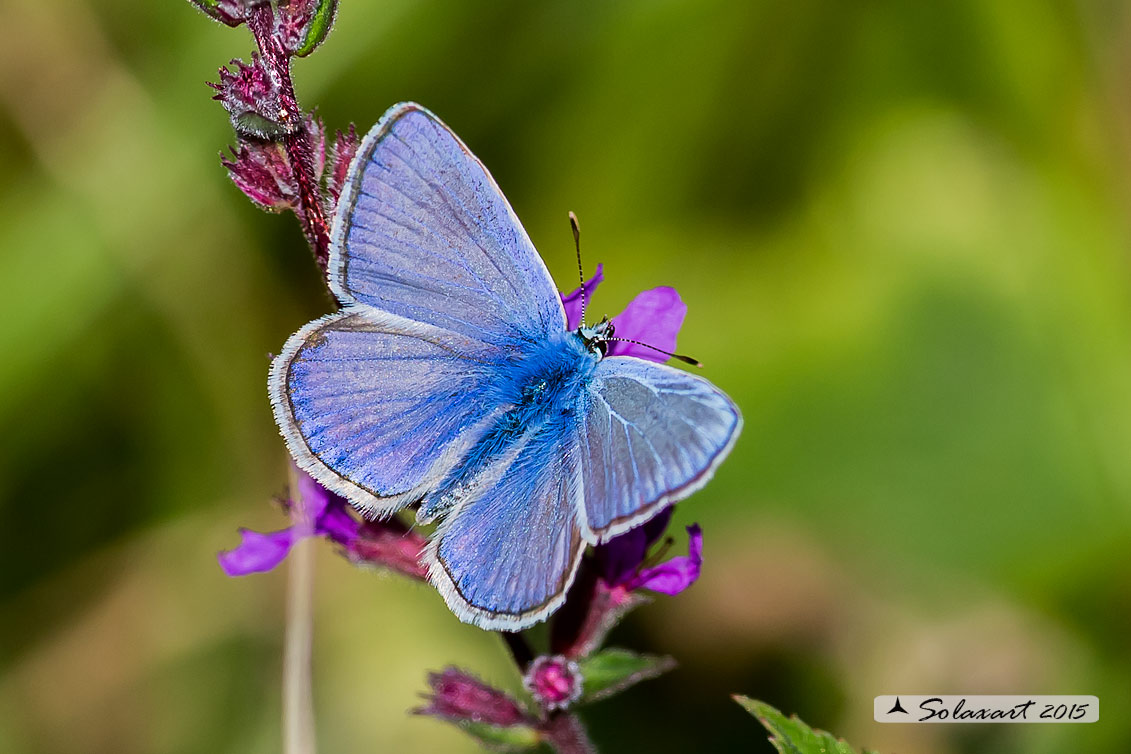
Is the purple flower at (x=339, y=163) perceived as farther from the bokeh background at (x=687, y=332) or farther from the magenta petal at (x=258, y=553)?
the bokeh background at (x=687, y=332)

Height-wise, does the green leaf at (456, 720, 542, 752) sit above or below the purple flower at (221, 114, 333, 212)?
below

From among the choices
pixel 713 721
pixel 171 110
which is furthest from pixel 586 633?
pixel 171 110

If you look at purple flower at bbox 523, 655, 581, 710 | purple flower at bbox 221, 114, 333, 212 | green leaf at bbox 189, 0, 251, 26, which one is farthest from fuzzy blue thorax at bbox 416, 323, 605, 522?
green leaf at bbox 189, 0, 251, 26

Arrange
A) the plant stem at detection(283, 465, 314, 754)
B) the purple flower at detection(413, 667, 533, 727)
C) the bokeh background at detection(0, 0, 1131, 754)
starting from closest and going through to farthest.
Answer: the purple flower at detection(413, 667, 533, 727) < the plant stem at detection(283, 465, 314, 754) < the bokeh background at detection(0, 0, 1131, 754)

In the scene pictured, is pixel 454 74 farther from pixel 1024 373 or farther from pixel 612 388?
pixel 1024 373

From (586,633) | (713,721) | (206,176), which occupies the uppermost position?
(206,176)

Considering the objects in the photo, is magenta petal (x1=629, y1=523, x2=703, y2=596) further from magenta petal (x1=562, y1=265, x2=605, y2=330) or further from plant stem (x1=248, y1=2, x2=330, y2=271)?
plant stem (x1=248, y1=2, x2=330, y2=271)

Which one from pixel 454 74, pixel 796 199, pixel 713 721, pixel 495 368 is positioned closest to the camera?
pixel 495 368
